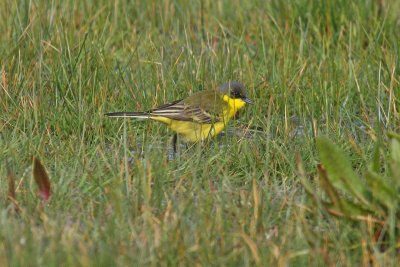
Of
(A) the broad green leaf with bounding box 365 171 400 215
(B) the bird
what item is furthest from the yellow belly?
(A) the broad green leaf with bounding box 365 171 400 215

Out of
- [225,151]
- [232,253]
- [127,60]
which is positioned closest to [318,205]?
[232,253]

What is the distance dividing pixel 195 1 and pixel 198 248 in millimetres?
5191

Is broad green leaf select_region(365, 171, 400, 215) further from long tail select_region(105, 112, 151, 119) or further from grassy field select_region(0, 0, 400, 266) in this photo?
long tail select_region(105, 112, 151, 119)

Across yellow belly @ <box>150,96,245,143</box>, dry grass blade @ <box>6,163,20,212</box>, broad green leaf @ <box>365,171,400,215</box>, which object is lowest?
yellow belly @ <box>150,96,245,143</box>

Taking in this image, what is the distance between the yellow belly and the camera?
6676mm

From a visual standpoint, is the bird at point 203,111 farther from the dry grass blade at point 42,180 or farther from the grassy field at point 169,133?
the dry grass blade at point 42,180

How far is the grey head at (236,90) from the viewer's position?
22.4 ft

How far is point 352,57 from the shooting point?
788 cm

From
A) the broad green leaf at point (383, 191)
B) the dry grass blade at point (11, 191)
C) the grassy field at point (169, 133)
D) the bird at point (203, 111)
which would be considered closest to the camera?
the grassy field at point (169, 133)

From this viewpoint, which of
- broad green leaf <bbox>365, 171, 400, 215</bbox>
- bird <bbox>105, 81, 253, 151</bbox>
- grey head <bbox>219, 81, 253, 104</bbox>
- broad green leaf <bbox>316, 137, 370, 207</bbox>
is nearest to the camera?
broad green leaf <bbox>365, 171, 400, 215</bbox>

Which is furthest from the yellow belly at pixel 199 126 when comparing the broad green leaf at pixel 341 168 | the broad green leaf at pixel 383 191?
the broad green leaf at pixel 383 191

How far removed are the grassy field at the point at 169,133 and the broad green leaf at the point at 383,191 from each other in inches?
7.2

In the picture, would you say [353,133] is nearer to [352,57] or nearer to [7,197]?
[352,57]

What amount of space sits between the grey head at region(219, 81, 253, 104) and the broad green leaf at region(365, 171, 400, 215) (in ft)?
8.04
